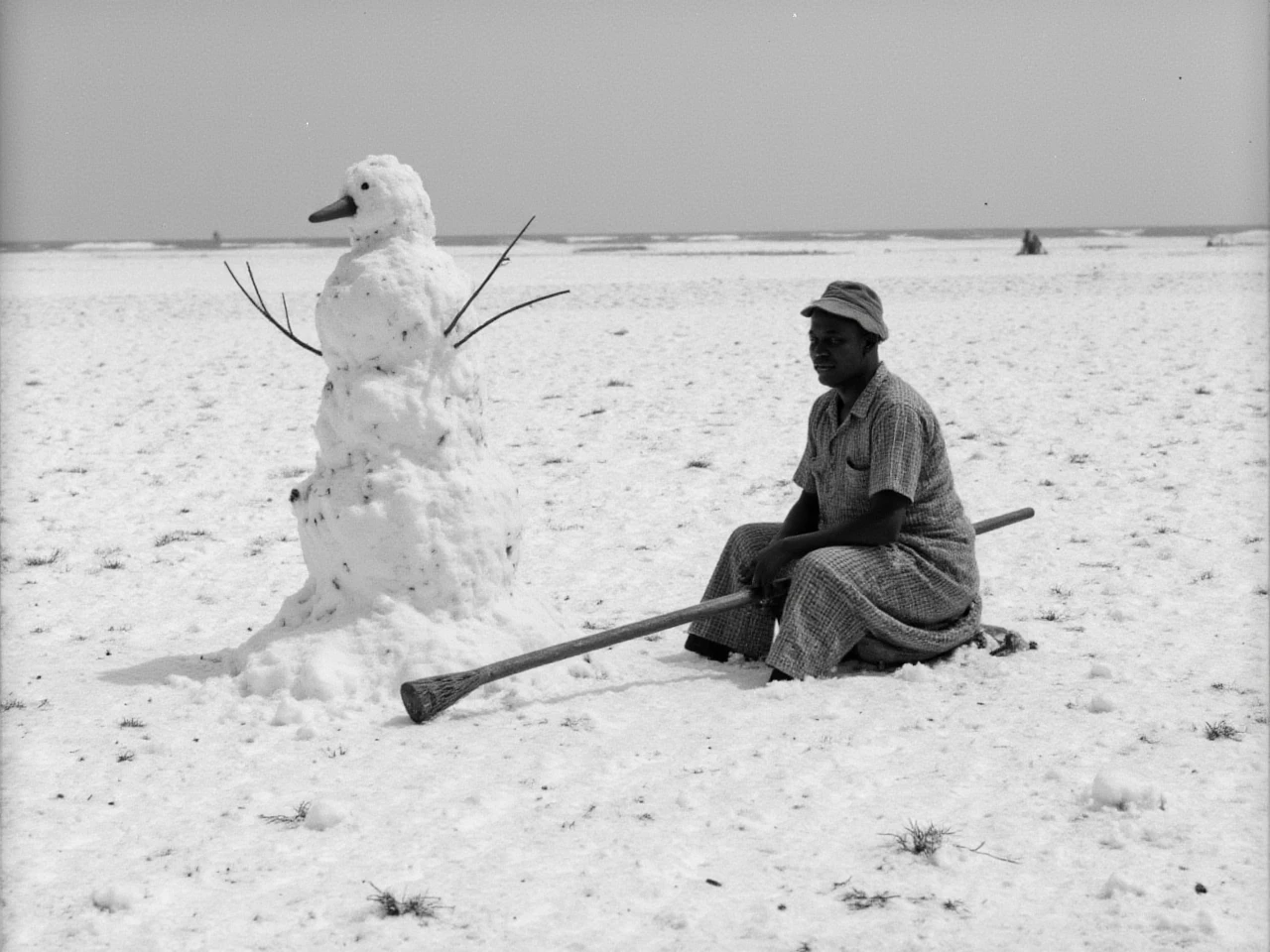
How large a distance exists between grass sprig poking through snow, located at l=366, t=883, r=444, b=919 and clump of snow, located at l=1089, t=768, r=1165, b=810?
1.61 meters

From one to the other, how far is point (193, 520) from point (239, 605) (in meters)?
1.43

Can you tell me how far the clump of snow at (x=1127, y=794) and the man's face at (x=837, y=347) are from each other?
157 cm

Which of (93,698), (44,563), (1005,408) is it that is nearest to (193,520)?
(44,563)

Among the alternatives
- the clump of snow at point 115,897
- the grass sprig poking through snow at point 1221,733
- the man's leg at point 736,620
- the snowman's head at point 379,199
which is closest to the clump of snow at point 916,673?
the man's leg at point 736,620

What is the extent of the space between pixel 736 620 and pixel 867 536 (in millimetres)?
601

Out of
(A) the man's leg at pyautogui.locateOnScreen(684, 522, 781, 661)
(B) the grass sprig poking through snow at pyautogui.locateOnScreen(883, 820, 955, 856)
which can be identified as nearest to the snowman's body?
(A) the man's leg at pyautogui.locateOnScreen(684, 522, 781, 661)

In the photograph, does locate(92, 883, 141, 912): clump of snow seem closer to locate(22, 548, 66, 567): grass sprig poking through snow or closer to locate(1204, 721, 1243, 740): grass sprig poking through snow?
locate(1204, 721, 1243, 740): grass sprig poking through snow

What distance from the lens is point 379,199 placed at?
168 inches

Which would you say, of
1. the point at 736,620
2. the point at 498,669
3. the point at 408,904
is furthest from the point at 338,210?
the point at 408,904

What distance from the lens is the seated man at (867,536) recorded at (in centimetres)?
428

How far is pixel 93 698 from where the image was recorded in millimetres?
4211

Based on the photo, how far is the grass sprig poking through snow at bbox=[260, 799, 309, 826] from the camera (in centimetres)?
330

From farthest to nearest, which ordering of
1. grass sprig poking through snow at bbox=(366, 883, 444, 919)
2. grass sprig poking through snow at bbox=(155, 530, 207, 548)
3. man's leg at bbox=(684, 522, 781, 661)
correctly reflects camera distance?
1. grass sprig poking through snow at bbox=(155, 530, 207, 548)
2. man's leg at bbox=(684, 522, 781, 661)
3. grass sprig poking through snow at bbox=(366, 883, 444, 919)

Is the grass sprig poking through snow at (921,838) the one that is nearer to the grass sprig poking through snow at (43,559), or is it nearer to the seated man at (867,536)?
the seated man at (867,536)
